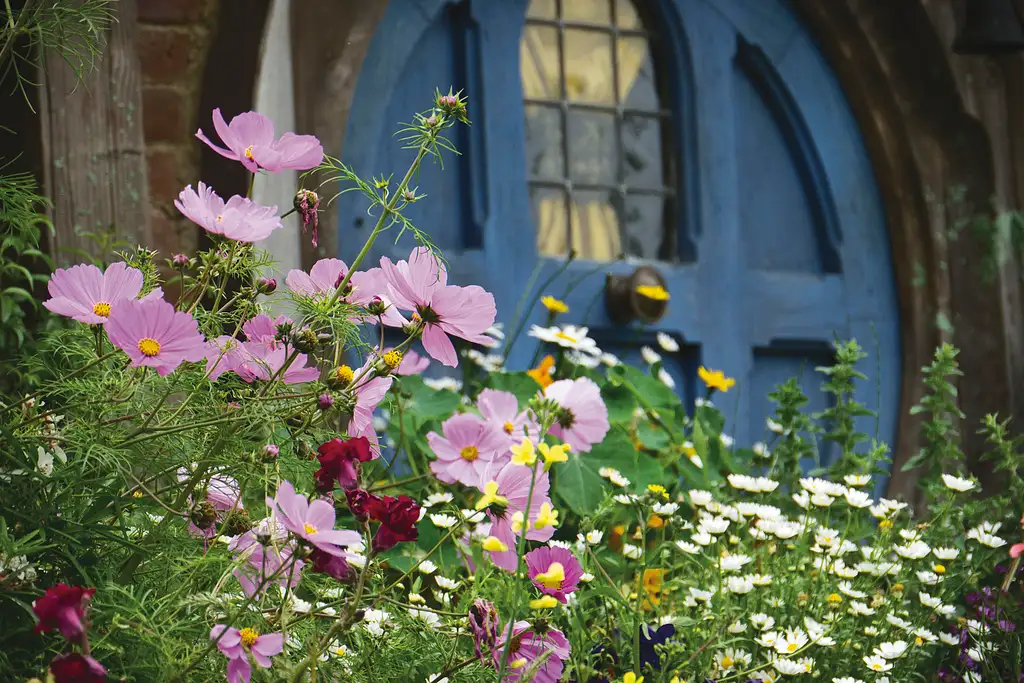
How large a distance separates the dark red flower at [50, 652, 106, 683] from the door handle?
210cm

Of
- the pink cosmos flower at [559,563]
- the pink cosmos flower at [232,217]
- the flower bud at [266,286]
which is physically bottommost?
the pink cosmos flower at [559,563]

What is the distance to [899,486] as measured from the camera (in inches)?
125

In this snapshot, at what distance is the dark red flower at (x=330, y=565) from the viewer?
93 centimetres

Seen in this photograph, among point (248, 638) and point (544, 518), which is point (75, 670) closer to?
point (248, 638)

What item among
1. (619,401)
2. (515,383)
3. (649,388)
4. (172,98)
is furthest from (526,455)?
(172,98)

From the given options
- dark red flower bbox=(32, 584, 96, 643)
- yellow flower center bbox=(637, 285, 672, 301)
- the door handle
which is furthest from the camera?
the door handle

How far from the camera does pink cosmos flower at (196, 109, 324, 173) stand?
1159mm

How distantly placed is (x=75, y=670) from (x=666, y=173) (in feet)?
8.09

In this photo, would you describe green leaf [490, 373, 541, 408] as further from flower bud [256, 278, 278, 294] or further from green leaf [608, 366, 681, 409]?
flower bud [256, 278, 278, 294]

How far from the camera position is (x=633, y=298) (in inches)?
113

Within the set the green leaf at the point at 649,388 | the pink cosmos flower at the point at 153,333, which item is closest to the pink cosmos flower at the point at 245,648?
the pink cosmos flower at the point at 153,333

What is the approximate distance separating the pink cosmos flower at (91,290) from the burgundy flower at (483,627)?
1.28 feet

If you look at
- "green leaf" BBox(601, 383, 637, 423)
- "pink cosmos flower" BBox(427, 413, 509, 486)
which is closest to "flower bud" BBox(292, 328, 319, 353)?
"pink cosmos flower" BBox(427, 413, 509, 486)

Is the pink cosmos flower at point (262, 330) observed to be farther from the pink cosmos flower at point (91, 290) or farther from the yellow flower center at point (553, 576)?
the yellow flower center at point (553, 576)
